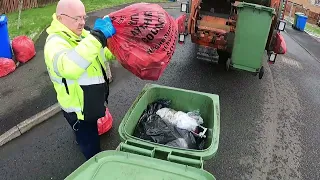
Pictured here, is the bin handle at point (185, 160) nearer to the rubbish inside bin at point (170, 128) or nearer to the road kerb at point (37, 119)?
the rubbish inside bin at point (170, 128)

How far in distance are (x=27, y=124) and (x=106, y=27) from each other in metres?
2.68

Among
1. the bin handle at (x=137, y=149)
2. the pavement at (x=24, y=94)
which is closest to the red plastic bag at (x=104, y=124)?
the pavement at (x=24, y=94)

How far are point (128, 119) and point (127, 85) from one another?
3097 millimetres

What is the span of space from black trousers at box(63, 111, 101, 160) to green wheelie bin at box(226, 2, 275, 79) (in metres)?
3.12

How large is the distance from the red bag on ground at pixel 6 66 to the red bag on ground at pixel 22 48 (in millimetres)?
Result: 352

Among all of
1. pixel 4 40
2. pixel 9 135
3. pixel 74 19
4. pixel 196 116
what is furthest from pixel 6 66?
pixel 196 116

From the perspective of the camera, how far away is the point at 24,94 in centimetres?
504

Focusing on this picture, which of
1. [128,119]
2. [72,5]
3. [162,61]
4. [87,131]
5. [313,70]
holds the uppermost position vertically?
[72,5]

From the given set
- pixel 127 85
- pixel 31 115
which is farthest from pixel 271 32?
pixel 31 115

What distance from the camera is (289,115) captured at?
17.5 feet

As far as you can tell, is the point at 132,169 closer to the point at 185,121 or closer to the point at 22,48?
the point at 185,121

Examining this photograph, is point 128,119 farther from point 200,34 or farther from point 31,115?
point 200,34

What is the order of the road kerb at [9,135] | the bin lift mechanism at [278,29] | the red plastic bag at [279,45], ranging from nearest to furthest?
the road kerb at [9,135], the bin lift mechanism at [278,29], the red plastic bag at [279,45]

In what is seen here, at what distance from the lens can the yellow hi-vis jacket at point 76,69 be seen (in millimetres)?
2148
